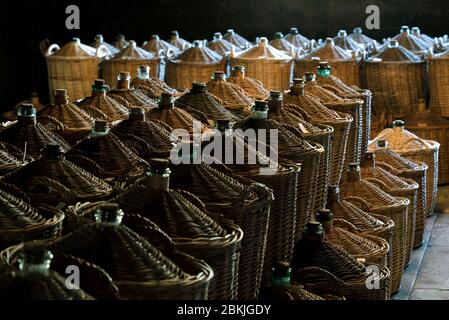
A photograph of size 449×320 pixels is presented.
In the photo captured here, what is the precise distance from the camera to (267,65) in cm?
882

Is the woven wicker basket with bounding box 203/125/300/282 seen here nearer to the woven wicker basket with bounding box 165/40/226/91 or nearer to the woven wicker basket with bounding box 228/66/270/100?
the woven wicker basket with bounding box 228/66/270/100

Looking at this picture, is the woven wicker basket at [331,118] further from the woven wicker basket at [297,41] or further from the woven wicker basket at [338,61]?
the woven wicker basket at [297,41]

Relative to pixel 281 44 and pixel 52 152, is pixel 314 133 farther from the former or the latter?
pixel 281 44

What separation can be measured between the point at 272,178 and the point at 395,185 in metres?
2.65

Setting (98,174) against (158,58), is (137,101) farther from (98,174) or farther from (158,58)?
(158,58)

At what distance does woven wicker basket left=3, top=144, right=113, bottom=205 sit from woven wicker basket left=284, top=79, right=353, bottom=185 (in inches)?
83.6

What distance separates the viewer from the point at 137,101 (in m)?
6.12

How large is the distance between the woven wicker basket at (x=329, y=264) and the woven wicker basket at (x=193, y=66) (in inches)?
165

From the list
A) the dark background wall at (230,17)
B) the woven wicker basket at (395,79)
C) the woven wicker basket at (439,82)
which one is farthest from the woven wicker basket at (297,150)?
the dark background wall at (230,17)

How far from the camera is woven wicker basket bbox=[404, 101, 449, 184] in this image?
30.6 feet

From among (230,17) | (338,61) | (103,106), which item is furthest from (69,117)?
Answer: (230,17)

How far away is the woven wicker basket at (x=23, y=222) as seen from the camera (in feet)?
11.1

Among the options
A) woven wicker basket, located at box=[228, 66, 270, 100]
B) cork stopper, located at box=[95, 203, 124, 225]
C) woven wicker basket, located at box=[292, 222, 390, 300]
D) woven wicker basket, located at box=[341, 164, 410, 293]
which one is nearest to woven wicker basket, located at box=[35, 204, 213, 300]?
cork stopper, located at box=[95, 203, 124, 225]
